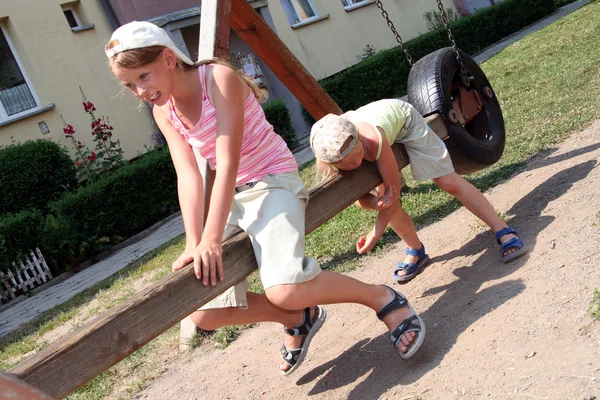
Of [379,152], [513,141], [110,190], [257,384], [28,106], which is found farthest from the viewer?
[28,106]

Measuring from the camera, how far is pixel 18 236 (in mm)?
9750

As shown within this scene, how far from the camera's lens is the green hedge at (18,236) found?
31.4 ft

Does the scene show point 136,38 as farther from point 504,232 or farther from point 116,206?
point 116,206

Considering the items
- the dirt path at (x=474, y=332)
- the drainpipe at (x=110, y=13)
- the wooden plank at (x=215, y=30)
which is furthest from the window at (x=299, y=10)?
the dirt path at (x=474, y=332)

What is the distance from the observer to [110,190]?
10883mm

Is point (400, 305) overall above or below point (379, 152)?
below

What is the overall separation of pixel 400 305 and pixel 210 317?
2.89 feet

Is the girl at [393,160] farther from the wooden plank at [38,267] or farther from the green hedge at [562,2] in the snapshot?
the green hedge at [562,2]

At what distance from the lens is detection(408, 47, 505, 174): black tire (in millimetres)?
4676

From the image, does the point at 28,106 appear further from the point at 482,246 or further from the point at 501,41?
the point at 501,41

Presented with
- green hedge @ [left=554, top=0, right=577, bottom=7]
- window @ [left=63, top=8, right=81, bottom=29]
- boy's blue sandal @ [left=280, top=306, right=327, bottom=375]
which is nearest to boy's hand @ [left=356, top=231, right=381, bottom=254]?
boy's blue sandal @ [left=280, top=306, right=327, bottom=375]

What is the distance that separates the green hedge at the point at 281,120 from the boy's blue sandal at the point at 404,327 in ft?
34.8

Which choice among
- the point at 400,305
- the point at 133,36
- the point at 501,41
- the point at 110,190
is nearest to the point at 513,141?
the point at 400,305

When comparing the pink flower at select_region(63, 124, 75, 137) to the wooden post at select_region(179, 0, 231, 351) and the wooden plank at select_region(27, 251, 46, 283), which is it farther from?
the wooden post at select_region(179, 0, 231, 351)
